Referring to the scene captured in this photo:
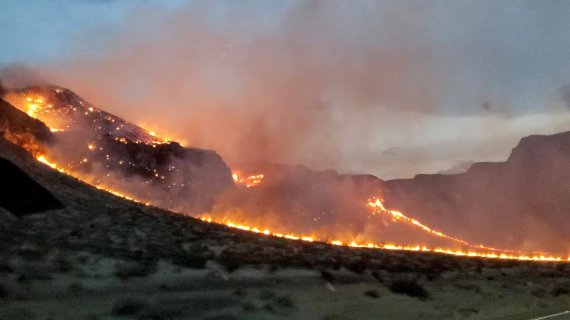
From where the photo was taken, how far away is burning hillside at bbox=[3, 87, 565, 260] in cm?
5555

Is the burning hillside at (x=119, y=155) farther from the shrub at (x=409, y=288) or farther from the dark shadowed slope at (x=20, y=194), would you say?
the shrub at (x=409, y=288)

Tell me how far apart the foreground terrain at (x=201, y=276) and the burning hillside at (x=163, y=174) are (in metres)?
8.80

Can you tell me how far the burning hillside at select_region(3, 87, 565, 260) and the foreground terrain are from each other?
8795 mm

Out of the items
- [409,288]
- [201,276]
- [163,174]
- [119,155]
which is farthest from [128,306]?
[163,174]

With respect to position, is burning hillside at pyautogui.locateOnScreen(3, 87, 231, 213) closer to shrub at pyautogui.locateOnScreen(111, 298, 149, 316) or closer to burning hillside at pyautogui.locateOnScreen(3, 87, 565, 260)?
burning hillside at pyautogui.locateOnScreen(3, 87, 565, 260)

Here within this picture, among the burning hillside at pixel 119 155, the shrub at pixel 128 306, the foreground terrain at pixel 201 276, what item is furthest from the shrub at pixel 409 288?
the burning hillside at pixel 119 155

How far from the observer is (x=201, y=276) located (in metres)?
21.4

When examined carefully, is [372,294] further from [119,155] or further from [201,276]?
[119,155]

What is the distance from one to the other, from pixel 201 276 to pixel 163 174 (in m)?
91.0

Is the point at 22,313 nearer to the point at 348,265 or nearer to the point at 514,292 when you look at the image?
the point at 348,265

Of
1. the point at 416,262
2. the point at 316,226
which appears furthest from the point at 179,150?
the point at 416,262

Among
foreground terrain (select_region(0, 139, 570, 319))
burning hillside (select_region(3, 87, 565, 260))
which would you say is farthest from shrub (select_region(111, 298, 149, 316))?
burning hillside (select_region(3, 87, 565, 260))

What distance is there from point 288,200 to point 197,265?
570 feet

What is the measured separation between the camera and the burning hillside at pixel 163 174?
5555cm
